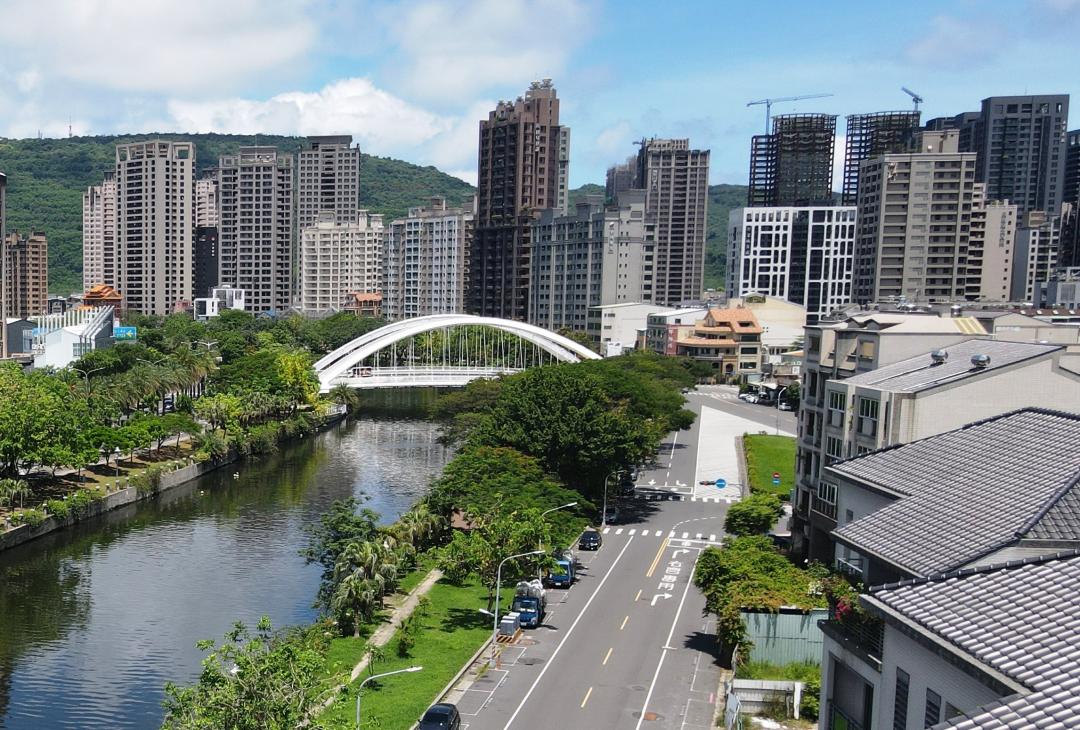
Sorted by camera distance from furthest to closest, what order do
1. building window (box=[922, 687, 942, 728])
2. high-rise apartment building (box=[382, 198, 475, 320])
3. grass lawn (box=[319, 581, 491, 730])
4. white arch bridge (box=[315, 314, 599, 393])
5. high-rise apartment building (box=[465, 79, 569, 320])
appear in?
high-rise apartment building (box=[382, 198, 475, 320])
high-rise apartment building (box=[465, 79, 569, 320])
white arch bridge (box=[315, 314, 599, 393])
grass lawn (box=[319, 581, 491, 730])
building window (box=[922, 687, 942, 728])

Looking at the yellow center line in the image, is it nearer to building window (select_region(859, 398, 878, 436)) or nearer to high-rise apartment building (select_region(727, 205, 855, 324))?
building window (select_region(859, 398, 878, 436))

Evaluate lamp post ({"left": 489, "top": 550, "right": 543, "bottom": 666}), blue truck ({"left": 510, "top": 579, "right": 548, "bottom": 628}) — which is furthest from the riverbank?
blue truck ({"left": 510, "top": 579, "right": 548, "bottom": 628})

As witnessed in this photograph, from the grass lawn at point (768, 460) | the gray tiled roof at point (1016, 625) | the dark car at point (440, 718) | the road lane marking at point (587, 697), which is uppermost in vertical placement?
the gray tiled roof at point (1016, 625)

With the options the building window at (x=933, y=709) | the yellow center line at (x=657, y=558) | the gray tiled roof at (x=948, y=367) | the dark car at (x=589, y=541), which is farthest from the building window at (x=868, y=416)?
the building window at (x=933, y=709)

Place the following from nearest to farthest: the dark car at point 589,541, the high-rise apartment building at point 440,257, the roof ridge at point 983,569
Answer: the roof ridge at point 983,569 < the dark car at point 589,541 < the high-rise apartment building at point 440,257

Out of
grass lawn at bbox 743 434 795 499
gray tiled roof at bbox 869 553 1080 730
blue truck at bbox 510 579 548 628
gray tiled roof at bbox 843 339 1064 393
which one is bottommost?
grass lawn at bbox 743 434 795 499

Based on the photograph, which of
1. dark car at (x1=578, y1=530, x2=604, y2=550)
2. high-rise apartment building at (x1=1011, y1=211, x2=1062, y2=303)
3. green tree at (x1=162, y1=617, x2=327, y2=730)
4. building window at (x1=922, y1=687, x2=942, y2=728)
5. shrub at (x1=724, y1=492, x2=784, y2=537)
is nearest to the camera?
building window at (x1=922, y1=687, x2=942, y2=728)

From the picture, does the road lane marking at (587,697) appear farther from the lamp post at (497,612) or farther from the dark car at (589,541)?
the dark car at (589,541)

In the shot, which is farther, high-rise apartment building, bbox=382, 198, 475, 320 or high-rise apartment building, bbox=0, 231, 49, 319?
high-rise apartment building, bbox=0, 231, 49, 319
